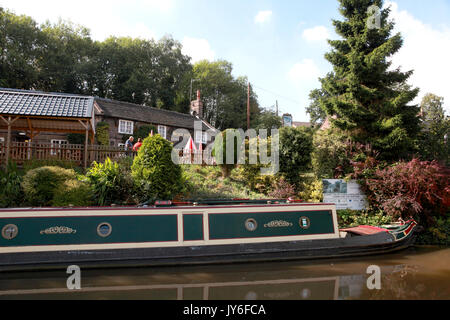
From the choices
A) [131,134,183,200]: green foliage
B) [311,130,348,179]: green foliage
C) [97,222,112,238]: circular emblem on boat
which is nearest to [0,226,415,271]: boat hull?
[97,222,112,238]: circular emblem on boat

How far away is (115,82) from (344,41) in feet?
93.3

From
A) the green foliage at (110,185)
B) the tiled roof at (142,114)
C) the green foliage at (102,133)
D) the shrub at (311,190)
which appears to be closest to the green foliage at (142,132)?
the tiled roof at (142,114)

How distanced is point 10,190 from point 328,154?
1094cm

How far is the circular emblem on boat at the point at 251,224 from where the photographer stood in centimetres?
671

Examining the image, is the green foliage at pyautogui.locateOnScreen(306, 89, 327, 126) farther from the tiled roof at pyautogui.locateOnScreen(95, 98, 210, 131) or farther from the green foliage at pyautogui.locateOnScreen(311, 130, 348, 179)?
the green foliage at pyautogui.locateOnScreen(311, 130, 348, 179)

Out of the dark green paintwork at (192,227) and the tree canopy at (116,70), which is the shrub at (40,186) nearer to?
the dark green paintwork at (192,227)

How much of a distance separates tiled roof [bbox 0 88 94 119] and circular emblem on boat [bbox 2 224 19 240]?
593cm

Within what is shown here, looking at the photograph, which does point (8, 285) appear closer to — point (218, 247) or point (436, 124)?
point (218, 247)

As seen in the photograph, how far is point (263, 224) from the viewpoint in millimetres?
6785

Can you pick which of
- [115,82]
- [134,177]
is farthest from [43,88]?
[134,177]

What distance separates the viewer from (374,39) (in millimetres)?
12414

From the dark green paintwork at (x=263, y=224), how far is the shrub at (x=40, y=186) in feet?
16.1

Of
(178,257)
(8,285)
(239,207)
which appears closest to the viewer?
(8,285)

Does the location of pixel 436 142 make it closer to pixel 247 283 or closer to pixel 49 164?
pixel 247 283
